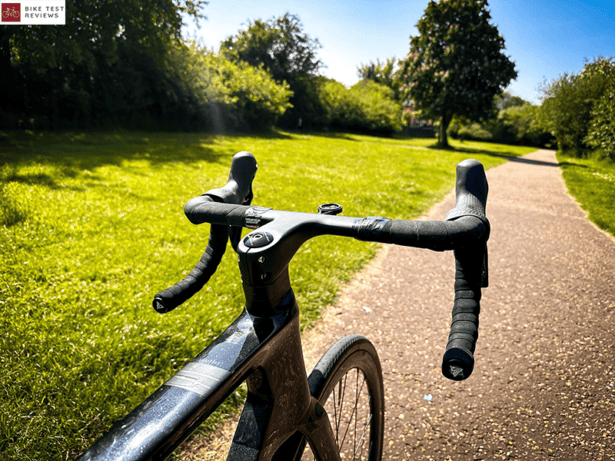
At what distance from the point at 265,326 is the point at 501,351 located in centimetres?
327

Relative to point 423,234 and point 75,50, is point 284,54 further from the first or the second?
point 423,234

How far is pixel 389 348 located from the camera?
3.31 meters

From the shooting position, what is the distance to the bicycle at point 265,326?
26.2 inches

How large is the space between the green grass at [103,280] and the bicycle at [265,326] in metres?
1.71

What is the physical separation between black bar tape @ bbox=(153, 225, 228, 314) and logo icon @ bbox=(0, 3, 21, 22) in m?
16.9

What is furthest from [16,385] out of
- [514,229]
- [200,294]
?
[514,229]

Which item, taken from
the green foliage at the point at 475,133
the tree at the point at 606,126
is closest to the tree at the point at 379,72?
the green foliage at the point at 475,133

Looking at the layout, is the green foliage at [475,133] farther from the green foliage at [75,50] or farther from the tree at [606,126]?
the green foliage at [75,50]

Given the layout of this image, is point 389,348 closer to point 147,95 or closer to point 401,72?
point 147,95

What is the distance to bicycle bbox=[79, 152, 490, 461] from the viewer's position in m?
0.66

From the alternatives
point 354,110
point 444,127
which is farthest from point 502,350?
point 354,110

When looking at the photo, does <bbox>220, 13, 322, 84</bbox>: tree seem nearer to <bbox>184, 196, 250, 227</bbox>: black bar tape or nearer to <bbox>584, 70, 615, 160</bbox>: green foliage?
<bbox>584, 70, 615, 160</bbox>: green foliage

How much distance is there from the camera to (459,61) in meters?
26.2

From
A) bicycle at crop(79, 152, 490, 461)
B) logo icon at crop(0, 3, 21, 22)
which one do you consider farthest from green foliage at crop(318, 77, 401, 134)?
bicycle at crop(79, 152, 490, 461)
